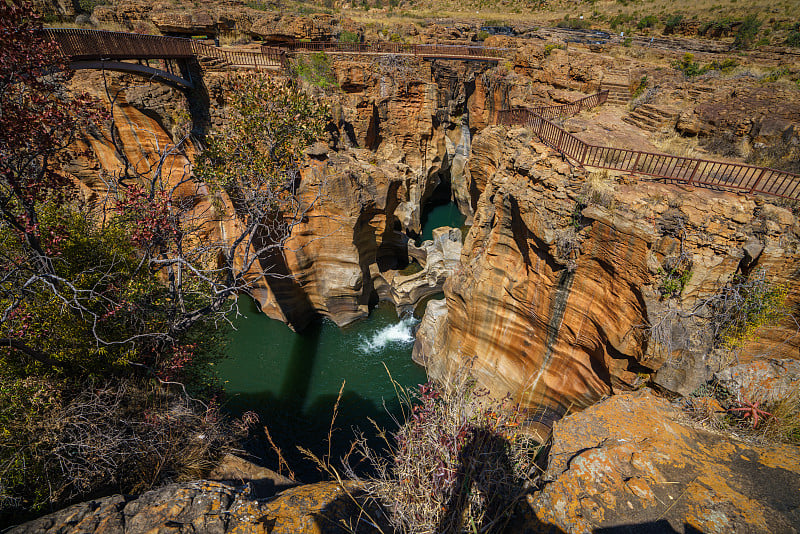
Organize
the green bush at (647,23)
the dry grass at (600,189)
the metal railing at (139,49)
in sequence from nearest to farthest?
the dry grass at (600,189) → the metal railing at (139,49) → the green bush at (647,23)

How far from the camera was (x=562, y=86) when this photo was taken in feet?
50.1

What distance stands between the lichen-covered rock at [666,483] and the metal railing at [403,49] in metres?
21.1

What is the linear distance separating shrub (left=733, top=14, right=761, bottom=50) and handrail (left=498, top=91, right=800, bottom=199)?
70.8ft

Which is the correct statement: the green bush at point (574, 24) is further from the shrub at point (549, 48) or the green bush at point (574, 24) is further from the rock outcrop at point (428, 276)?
the rock outcrop at point (428, 276)

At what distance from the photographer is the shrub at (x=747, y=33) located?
21828mm

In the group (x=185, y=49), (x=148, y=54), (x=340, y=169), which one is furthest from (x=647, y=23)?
(x=148, y=54)

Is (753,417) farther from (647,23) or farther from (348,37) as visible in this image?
(647,23)

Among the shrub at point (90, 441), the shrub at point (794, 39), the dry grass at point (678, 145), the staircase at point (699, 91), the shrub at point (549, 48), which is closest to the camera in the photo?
the shrub at point (90, 441)

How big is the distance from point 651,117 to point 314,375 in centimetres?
1575

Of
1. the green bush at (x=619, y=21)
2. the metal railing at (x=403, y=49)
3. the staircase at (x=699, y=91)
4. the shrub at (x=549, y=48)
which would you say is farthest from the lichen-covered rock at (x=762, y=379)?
the green bush at (x=619, y=21)

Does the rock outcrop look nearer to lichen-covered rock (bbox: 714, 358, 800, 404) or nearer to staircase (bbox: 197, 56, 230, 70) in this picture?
lichen-covered rock (bbox: 714, 358, 800, 404)

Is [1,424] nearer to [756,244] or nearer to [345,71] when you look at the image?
[756,244]

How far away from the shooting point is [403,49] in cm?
2036

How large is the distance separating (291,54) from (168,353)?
16.4 meters
